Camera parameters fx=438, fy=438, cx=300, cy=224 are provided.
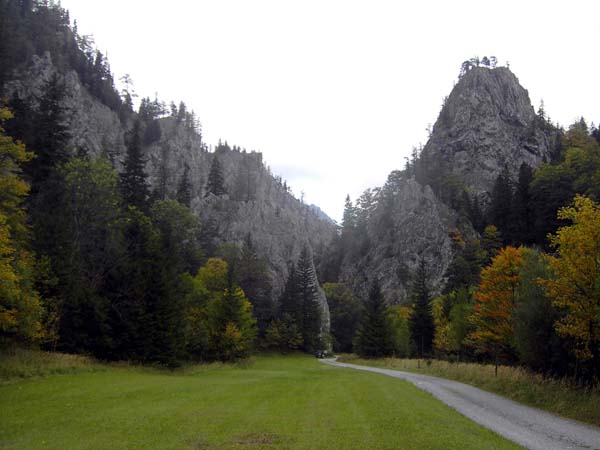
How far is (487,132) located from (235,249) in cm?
9674

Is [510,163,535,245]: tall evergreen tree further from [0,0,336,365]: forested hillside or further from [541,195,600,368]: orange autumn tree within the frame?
[541,195,600,368]: orange autumn tree

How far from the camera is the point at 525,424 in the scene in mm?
A: 17219

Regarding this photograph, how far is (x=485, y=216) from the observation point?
11400 centimetres

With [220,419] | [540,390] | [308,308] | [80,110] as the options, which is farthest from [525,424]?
[80,110]

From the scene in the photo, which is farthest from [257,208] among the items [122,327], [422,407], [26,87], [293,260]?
[422,407]

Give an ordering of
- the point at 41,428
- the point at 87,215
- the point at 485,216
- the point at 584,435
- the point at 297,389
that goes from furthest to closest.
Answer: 1. the point at 485,216
2. the point at 87,215
3. the point at 297,389
4. the point at 584,435
5. the point at 41,428

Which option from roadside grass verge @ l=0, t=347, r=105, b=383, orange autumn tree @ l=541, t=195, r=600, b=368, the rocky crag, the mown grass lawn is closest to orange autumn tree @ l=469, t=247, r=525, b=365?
orange autumn tree @ l=541, t=195, r=600, b=368

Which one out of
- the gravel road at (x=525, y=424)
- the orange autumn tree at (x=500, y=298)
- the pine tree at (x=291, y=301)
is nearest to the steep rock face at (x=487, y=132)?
the pine tree at (x=291, y=301)

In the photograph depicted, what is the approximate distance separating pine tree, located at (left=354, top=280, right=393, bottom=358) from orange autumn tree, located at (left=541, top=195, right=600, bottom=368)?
147ft

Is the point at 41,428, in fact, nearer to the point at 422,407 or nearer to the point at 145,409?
the point at 145,409

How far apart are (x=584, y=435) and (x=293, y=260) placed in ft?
304

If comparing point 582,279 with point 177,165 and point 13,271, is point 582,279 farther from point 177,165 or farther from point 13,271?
point 177,165

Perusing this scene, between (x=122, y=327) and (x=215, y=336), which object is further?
(x=215, y=336)

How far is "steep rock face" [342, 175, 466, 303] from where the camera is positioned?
4579 inches
